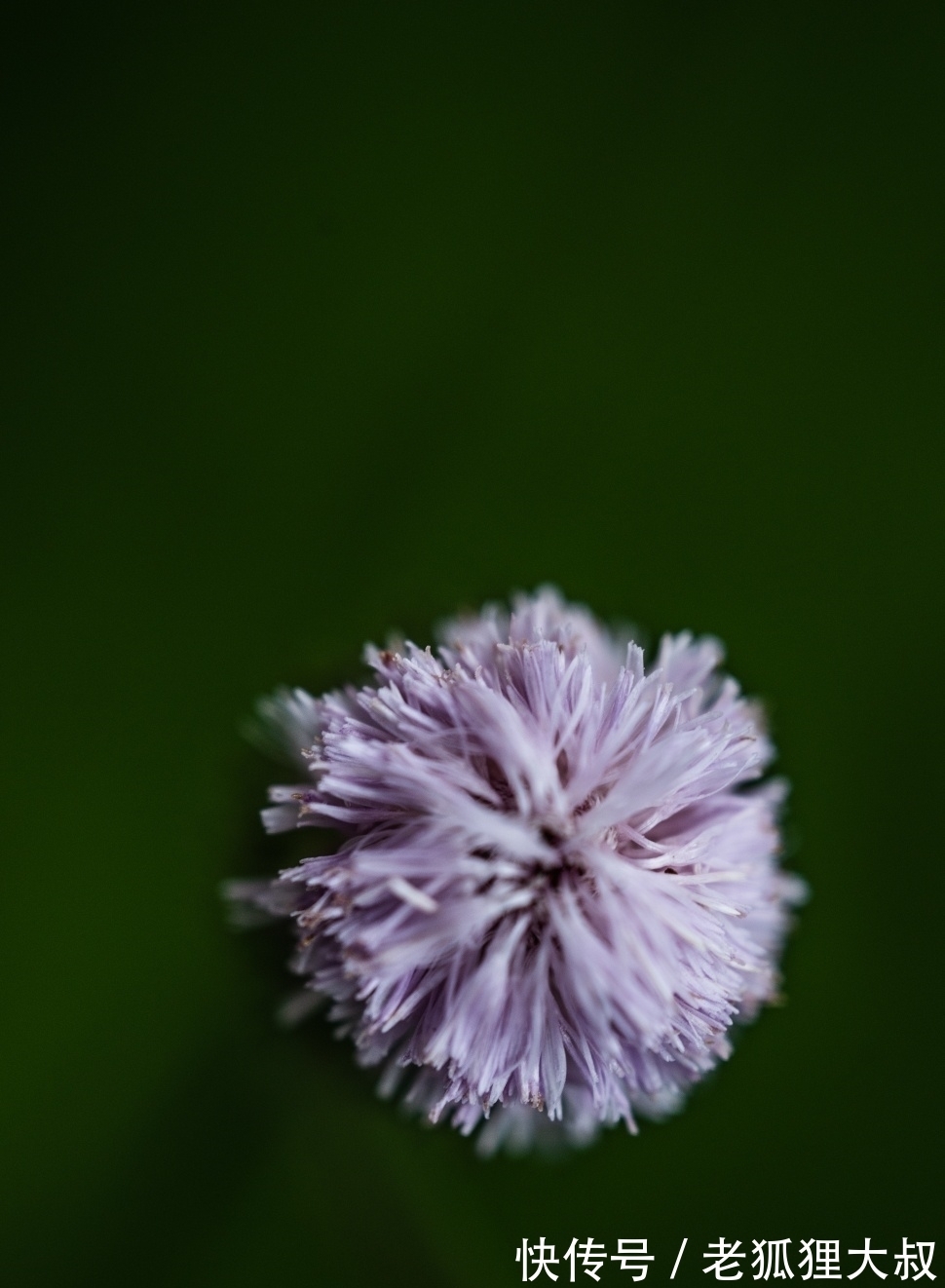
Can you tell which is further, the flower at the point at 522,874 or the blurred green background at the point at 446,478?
the blurred green background at the point at 446,478

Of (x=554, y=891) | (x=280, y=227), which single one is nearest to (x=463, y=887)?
(x=554, y=891)

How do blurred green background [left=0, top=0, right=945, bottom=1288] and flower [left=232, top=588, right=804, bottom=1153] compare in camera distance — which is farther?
blurred green background [left=0, top=0, right=945, bottom=1288]

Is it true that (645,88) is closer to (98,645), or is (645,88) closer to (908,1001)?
(98,645)

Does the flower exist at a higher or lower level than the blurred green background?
lower

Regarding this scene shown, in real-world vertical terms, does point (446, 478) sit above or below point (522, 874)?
above

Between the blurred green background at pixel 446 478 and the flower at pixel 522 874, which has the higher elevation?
the blurred green background at pixel 446 478
